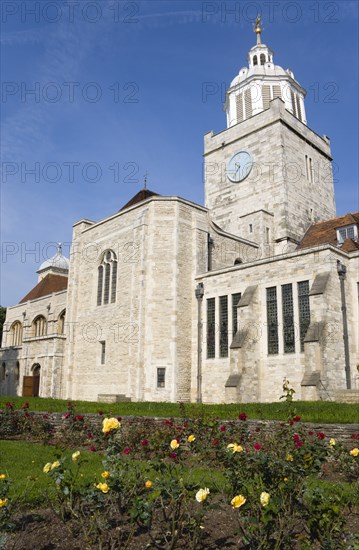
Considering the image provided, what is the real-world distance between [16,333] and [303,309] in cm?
3096

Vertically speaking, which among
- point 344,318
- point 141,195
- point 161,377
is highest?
point 141,195

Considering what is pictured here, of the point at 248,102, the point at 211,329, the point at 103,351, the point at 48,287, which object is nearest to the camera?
the point at 211,329

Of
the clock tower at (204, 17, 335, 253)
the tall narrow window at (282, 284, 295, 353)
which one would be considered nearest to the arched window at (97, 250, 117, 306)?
the clock tower at (204, 17, 335, 253)

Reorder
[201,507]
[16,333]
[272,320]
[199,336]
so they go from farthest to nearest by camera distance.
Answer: [16,333] < [199,336] < [272,320] < [201,507]

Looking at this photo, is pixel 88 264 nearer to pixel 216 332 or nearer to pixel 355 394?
pixel 216 332

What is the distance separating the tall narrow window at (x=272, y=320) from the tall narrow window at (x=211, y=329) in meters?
3.30

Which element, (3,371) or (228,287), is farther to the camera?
(3,371)

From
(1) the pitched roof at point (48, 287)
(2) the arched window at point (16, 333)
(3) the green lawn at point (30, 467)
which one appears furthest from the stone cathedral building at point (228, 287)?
(3) the green lawn at point (30, 467)

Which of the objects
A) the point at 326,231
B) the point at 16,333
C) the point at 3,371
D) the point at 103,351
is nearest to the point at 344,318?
the point at 326,231

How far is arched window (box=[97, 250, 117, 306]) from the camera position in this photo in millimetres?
27267

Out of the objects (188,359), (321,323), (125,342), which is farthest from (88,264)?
(321,323)

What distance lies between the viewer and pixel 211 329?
2384 cm

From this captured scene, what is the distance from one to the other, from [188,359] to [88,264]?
1020 cm

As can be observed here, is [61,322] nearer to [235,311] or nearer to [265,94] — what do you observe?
[235,311]
